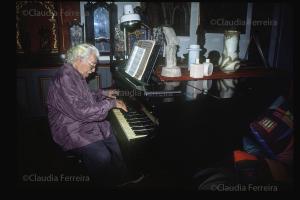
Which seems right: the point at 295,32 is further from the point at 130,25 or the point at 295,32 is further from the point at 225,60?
the point at 130,25

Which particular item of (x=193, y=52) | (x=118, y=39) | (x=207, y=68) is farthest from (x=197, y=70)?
(x=118, y=39)

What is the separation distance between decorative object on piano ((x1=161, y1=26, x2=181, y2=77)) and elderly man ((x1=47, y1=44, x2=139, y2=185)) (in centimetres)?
85

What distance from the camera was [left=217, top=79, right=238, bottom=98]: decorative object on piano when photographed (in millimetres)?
2446

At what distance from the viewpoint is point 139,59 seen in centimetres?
288

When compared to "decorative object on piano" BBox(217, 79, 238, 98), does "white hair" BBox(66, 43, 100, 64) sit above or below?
above

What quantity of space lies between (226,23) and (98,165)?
185 inches

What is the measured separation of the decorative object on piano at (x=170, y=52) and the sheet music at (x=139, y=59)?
0.28m

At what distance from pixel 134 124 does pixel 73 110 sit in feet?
2.04

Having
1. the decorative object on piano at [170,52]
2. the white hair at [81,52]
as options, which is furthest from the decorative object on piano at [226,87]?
the white hair at [81,52]

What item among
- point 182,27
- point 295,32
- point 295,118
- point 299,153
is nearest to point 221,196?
point 299,153

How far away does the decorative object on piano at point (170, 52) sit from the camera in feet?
9.69

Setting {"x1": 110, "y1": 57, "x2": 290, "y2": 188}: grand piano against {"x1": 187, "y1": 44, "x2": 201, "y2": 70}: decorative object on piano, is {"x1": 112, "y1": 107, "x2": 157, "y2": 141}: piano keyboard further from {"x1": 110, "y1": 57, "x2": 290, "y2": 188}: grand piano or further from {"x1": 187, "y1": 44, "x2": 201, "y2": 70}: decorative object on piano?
{"x1": 187, "y1": 44, "x2": 201, "y2": 70}: decorative object on piano

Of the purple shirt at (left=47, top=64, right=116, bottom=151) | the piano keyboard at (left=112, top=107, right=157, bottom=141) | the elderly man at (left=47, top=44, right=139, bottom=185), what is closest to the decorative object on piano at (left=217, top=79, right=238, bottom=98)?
the piano keyboard at (left=112, top=107, right=157, bottom=141)

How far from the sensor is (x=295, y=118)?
2.05 metres
